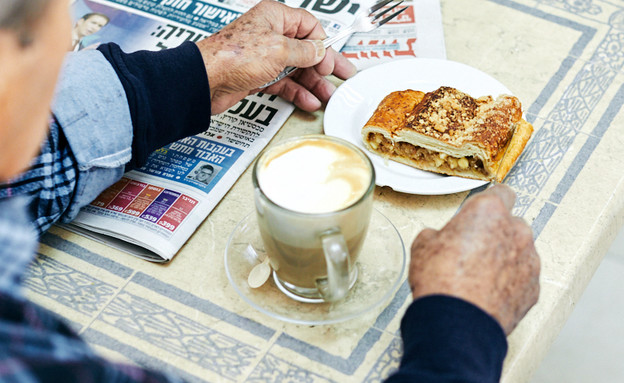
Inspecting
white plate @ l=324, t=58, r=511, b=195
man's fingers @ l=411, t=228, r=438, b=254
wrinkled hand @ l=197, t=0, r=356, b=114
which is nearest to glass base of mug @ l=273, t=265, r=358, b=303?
man's fingers @ l=411, t=228, r=438, b=254

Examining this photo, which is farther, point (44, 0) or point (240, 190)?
point (240, 190)

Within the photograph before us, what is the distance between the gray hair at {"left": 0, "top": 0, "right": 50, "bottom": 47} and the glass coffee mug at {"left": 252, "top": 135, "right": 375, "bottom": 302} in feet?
0.98

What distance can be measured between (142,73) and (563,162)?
636 millimetres

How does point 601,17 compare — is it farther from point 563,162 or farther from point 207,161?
point 207,161

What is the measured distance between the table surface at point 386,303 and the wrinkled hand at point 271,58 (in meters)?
0.06

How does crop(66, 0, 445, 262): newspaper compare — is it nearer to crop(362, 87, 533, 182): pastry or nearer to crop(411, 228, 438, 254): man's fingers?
crop(362, 87, 533, 182): pastry

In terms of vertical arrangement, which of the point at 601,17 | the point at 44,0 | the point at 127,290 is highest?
the point at 44,0

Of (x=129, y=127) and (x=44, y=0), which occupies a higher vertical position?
(x=44, y=0)

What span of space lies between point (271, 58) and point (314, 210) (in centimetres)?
38

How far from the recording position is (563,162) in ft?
3.10

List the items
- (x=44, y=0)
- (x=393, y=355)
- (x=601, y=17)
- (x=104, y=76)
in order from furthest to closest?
(x=601, y=17) < (x=104, y=76) < (x=393, y=355) < (x=44, y=0)

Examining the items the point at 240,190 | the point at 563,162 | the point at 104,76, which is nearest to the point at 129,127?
the point at 104,76

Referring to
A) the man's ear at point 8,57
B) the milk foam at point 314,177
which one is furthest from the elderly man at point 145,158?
the milk foam at point 314,177

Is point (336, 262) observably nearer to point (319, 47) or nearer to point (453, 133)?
point (453, 133)
